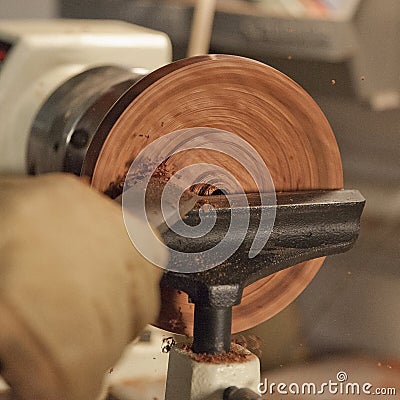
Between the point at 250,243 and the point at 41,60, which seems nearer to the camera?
the point at 250,243

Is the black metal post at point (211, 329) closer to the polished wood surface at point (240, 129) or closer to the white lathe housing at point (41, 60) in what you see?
the polished wood surface at point (240, 129)

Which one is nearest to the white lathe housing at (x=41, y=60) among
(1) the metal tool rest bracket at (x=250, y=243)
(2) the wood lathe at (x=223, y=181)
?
(2) the wood lathe at (x=223, y=181)

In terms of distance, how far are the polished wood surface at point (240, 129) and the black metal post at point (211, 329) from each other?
0.15 ft

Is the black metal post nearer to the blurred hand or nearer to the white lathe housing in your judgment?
the blurred hand

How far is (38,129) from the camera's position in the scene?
0.74 m

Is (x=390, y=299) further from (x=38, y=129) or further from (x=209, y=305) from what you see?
(x=209, y=305)

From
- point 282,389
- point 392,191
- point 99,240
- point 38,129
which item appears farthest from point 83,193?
point 392,191

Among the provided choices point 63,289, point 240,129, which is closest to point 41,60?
point 240,129

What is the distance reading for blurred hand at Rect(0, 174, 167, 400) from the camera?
0.40 m

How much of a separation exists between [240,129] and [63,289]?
0.67 feet

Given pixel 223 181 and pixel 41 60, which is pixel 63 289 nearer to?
pixel 223 181

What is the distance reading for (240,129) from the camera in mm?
567

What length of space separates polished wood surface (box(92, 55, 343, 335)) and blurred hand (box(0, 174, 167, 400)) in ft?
0.31

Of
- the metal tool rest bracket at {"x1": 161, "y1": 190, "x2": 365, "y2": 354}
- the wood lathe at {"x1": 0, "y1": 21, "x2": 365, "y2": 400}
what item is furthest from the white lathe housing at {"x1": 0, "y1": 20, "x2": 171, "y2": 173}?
the metal tool rest bracket at {"x1": 161, "y1": 190, "x2": 365, "y2": 354}
